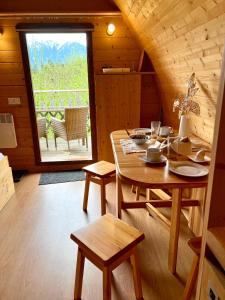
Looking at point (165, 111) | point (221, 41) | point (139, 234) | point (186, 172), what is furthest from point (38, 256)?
point (165, 111)

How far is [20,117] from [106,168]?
1812 millimetres

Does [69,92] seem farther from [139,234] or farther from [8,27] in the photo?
[139,234]

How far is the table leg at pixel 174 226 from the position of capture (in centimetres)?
145

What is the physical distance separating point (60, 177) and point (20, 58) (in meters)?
1.81

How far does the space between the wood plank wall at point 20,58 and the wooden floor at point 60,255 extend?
53.8 inches

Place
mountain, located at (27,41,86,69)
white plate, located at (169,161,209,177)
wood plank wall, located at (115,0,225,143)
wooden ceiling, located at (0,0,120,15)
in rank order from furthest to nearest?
1. mountain, located at (27,41,86,69)
2. wooden ceiling, located at (0,0,120,15)
3. wood plank wall, located at (115,0,225,143)
4. white plate, located at (169,161,209,177)

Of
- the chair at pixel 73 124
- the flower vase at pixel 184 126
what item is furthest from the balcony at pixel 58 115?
the flower vase at pixel 184 126

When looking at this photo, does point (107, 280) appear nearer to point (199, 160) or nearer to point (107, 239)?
point (107, 239)

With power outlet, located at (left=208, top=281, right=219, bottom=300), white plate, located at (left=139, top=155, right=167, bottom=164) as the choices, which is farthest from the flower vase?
power outlet, located at (left=208, top=281, right=219, bottom=300)

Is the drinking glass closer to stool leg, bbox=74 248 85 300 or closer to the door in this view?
stool leg, bbox=74 248 85 300

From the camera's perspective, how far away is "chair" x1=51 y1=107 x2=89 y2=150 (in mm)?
3754

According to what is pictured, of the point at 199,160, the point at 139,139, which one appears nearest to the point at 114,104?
the point at 139,139

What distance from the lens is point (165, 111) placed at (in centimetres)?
323

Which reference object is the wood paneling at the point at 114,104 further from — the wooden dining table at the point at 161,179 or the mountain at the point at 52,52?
the wooden dining table at the point at 161,179
